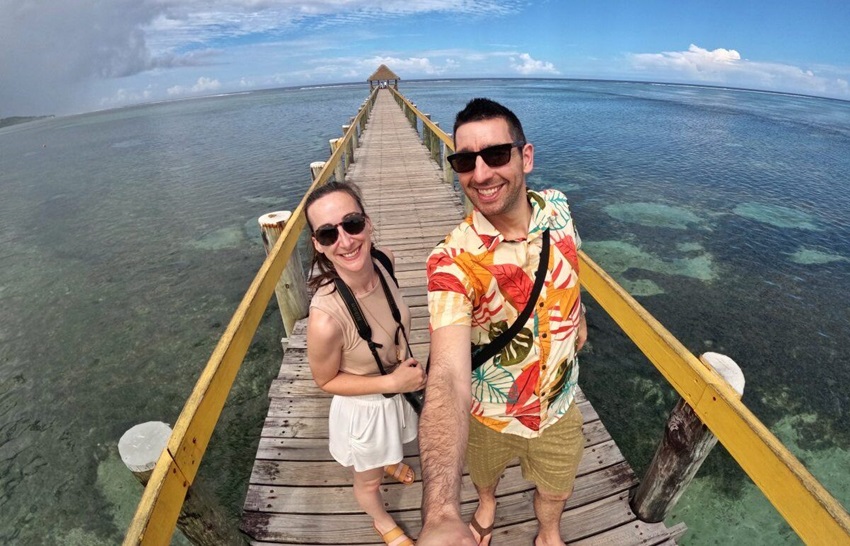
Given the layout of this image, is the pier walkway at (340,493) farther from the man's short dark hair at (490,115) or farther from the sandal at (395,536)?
the man's short dark hair at (490,115)

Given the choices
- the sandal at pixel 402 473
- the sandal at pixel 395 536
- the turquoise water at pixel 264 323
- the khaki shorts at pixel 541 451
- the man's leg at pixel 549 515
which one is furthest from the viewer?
the turquoise water at pixel 264 323

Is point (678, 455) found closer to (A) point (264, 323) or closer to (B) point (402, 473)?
(B) point (402, 473)

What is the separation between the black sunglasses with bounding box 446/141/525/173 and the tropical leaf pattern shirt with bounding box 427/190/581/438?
23cm

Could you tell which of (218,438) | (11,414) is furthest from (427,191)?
(11,414)

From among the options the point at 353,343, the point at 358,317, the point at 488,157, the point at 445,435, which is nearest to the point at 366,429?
the point at 353,343

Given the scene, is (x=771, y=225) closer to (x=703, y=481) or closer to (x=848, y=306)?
(x=848, y=306)

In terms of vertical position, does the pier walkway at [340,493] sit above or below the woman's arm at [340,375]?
below

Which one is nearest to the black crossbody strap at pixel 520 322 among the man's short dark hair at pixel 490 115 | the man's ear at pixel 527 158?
the man's ear at pixel 527 158

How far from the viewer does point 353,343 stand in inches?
75.2

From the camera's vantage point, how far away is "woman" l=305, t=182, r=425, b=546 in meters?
1.83

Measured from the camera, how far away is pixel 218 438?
590 centimetres

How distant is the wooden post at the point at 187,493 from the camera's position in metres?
1.57

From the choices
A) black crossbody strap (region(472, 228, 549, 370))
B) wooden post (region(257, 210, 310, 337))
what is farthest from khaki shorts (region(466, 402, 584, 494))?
wooden post (region(257, 210, 310, 337))

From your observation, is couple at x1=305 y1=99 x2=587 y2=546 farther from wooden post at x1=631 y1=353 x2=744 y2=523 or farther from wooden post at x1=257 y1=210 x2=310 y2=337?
wooden post at x1=257 y1=210 x2=310 y2=337
